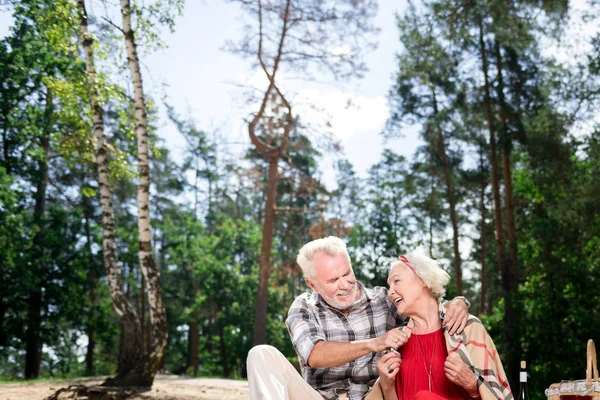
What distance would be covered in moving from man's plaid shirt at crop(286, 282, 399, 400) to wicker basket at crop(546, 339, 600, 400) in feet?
2.76

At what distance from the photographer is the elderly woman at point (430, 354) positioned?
291 centimetres

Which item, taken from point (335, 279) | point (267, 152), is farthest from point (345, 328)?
point (267, 152)

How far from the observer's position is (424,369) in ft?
9.95

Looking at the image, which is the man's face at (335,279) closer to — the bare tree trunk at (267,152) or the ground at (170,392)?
the ground at (170,392)

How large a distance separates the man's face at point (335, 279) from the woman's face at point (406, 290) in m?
0.32

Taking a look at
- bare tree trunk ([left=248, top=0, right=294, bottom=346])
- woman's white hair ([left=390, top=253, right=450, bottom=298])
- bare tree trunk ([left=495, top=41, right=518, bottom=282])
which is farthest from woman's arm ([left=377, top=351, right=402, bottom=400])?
bare tree trunk ([left=495, top=41, right=518, bottom=282])

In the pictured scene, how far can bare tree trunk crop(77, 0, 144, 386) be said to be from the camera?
10.8 meters

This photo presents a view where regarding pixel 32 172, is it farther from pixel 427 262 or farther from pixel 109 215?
pixel 427 262

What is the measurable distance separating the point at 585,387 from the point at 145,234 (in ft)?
27.0

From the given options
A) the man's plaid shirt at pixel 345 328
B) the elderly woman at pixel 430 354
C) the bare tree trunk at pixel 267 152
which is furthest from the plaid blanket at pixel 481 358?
the bare tree trunk at pixel 267 152

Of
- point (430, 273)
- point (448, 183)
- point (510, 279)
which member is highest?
point (448, 183)

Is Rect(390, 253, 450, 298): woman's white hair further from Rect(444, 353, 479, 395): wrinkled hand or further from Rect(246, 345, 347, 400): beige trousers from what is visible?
Rect(246, 345, 347, 400): beige trousers

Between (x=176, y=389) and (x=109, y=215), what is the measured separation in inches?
120

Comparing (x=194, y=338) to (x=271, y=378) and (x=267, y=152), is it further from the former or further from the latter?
(x=271, y=378)
